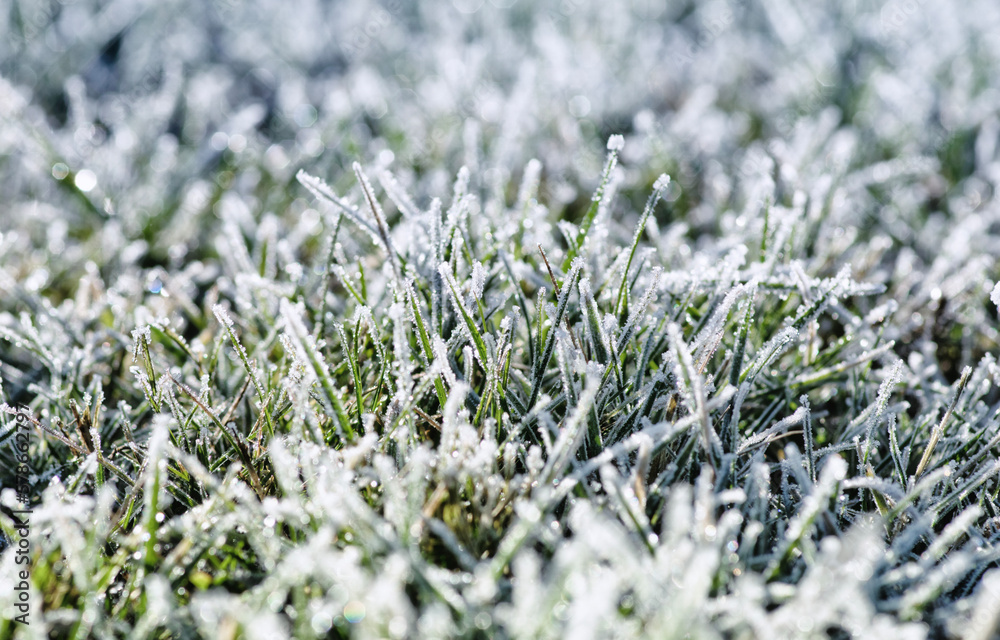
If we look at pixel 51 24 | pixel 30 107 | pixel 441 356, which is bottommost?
pixel 441 356

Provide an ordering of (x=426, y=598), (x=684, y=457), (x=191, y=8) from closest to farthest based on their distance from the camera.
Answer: (x=426, y=598), (x=684, y=457), (x=191, y=8)

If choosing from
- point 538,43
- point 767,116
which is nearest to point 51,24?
point 538,43

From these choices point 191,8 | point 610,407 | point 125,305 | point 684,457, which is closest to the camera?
point 684,457

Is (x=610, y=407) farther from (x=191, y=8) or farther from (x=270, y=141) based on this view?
(x=191, y=8)

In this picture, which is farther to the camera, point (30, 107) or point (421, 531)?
point (30, 107)

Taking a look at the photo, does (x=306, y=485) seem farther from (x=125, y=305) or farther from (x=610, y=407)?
(x=125, y=305)

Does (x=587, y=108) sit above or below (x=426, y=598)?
above
